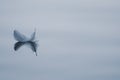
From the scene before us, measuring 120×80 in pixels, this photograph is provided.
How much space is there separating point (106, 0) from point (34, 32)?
86cm

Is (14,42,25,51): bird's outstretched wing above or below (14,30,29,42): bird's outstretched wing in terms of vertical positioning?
below

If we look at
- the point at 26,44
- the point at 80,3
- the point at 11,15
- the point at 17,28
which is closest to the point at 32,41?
the point at 26,44

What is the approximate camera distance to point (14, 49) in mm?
2330

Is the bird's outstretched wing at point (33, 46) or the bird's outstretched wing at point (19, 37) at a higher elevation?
the bird's outstretched wing at point (19, 37)

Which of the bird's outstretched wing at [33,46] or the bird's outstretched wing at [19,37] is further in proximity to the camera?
the bird's outstretched wing at [19,37]

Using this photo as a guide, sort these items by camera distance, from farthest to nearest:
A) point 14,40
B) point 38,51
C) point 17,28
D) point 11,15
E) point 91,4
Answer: point 91,4
point 11,15
point 17,28
point 14,40
point 38,51

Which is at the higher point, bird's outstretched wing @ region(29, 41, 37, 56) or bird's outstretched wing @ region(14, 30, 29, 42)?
bird's outstretched wing @ region(14, 30, 29, 42)

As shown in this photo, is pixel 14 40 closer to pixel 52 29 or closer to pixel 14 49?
pixel 14 49

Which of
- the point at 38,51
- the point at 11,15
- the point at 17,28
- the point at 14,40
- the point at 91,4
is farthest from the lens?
the point at 91,4

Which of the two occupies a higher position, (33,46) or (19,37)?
(19,37)

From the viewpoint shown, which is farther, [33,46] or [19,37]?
[19,37]

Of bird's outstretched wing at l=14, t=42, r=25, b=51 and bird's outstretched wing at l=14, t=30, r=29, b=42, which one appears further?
bird's outstretched wing at l=14, t=30, r=29, b=42

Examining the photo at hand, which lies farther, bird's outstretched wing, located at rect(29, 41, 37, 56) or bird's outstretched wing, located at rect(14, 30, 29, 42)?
bird's outstretched wing, located at rect(14, 30, 29, 42)

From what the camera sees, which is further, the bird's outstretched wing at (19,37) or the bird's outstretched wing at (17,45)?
the bird's outstretched wing at (19,37)
